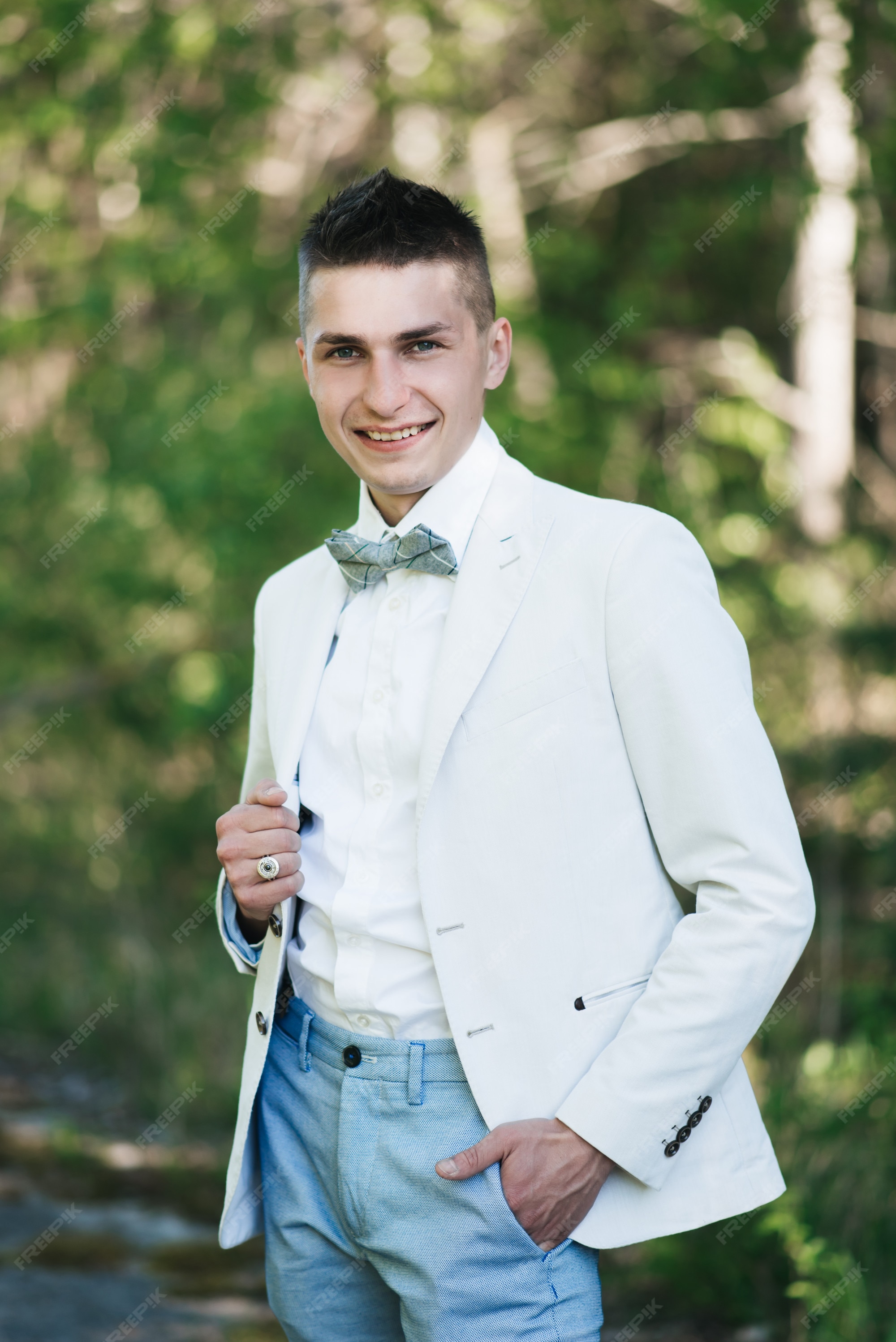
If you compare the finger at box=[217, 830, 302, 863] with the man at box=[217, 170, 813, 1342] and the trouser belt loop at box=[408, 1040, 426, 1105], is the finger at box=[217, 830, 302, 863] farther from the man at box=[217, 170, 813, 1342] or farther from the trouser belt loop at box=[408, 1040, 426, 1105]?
the trouser belt loop at box=[408, 1040, 426, 1105]

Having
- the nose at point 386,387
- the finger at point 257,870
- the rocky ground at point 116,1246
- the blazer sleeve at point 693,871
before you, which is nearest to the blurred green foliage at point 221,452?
the rocky ground at point 116,1246

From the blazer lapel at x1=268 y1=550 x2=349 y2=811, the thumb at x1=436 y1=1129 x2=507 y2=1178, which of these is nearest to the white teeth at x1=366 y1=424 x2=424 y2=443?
the blazer lapel at x1=268 y1=550 x2=349 y2=811

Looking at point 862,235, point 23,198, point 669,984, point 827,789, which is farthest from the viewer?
point 23,198

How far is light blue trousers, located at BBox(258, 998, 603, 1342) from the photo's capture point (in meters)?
1.51

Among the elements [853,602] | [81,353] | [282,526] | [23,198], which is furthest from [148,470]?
[853,602]

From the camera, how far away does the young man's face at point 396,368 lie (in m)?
1.62

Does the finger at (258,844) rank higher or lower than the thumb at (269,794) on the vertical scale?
lower

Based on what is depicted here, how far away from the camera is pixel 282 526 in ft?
15.0

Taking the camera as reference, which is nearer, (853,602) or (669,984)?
(669,984)

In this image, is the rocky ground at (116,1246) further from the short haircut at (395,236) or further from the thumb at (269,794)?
the short haircut at (395,236)

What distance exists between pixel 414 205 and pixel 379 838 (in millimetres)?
865

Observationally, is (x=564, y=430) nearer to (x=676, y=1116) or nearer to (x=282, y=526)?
(x=282, y=526)

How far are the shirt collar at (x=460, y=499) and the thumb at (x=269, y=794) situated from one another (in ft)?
1.29

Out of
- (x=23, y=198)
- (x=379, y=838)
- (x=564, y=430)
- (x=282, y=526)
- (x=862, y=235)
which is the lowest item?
(x=379, y=838)
